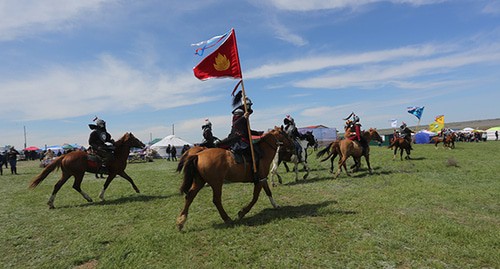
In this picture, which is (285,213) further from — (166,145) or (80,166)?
(166,145)

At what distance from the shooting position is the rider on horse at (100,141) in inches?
425

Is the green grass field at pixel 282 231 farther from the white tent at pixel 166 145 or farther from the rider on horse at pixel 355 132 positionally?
the white tent at pixel 166 145

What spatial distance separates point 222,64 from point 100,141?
6.03m

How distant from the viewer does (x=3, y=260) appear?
18.0 feet

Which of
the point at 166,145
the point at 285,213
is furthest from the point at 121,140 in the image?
the point at 166,145

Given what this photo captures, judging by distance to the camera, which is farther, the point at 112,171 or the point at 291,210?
the point at 112,171

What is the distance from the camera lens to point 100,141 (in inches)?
429

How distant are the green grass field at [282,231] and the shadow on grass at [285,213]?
26 mm

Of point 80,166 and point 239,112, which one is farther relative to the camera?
point 80,166

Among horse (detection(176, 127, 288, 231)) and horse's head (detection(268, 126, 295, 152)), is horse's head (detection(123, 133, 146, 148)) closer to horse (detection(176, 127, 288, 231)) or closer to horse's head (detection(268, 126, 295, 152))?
horse (detection(176, 127, 288, 231))

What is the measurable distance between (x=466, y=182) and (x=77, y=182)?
1412cm

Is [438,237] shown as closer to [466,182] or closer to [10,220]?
[466,182]

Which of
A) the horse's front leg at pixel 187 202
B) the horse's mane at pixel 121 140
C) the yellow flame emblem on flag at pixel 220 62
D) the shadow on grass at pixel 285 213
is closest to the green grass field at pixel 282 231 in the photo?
the shadow on grass at pixel 285 213

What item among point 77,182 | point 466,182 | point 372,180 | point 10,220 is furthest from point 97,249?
point 466,182
